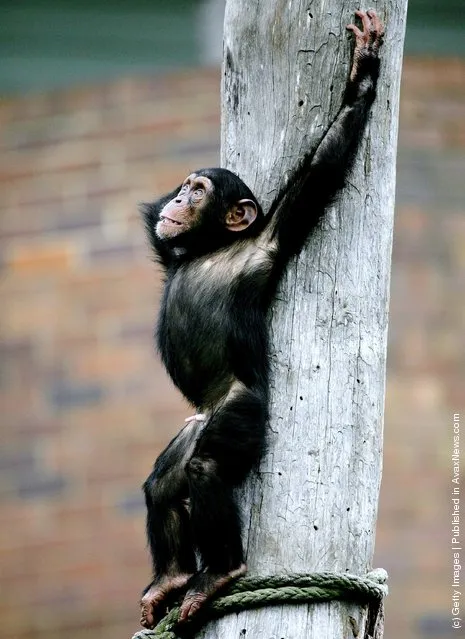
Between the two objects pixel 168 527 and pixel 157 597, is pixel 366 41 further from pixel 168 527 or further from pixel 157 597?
pixel 157 597

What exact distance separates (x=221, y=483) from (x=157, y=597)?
504 mm

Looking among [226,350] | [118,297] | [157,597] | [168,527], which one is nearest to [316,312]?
[226,350]

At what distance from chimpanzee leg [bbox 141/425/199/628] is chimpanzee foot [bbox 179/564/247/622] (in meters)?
0.22

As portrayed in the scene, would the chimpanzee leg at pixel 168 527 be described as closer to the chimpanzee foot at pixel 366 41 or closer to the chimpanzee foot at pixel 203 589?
the chimpanzee foot at pixel 203 589

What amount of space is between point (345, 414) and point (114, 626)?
4.00m

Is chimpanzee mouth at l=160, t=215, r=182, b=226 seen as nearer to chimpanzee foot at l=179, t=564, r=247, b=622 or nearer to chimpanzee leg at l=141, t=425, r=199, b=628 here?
chimpanzee leg at l=141, t=425, r=199, b=628

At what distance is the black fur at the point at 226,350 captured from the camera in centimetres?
439

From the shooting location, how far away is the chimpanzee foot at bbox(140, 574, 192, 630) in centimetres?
454

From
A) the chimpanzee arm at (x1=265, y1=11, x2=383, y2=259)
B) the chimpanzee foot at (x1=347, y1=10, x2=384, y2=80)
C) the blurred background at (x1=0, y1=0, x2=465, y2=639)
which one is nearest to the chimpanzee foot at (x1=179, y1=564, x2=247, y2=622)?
the chimpanzee arm at (x1=265, y1=11, x2=383, y2=259)

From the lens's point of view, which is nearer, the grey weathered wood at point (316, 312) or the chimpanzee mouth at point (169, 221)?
the grey weathered wood at point (316, 312)

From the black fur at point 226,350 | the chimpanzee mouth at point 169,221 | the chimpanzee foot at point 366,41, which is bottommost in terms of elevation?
the black fur at point 226,350

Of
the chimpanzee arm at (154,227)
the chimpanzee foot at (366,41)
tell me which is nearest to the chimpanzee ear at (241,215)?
→ the chimpanzee arm at (154,227)

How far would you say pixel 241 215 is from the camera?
4820mm

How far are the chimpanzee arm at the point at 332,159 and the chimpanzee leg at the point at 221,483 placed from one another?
0.58 metres
